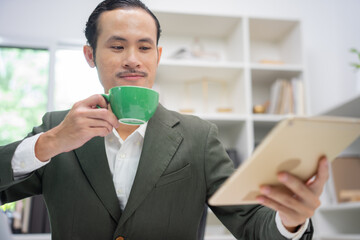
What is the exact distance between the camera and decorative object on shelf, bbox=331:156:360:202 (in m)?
2.57

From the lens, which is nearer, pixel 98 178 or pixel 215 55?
pixel 98 178

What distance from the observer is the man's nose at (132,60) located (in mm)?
1017

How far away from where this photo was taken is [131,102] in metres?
0.79

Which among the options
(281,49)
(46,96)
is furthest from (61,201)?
(281,49)

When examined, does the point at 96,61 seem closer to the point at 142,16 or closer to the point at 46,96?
the point at 142,16

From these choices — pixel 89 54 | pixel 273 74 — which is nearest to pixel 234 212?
pixel 89 54

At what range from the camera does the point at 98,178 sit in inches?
38.9

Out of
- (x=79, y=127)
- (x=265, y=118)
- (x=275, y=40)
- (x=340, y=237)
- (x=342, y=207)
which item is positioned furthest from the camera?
(x=275, y=40)

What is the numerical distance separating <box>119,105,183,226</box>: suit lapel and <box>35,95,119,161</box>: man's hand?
246 mm

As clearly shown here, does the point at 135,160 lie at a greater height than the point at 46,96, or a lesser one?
lesser

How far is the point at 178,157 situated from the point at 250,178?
0.52 meters

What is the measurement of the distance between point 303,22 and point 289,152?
9.10 ft

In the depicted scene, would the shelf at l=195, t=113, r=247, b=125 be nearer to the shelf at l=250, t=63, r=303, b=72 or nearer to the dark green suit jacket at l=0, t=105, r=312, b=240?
the shelf at l=250, t=63, r=303, b=72

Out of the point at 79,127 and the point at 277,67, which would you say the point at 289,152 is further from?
the point at 277,67
